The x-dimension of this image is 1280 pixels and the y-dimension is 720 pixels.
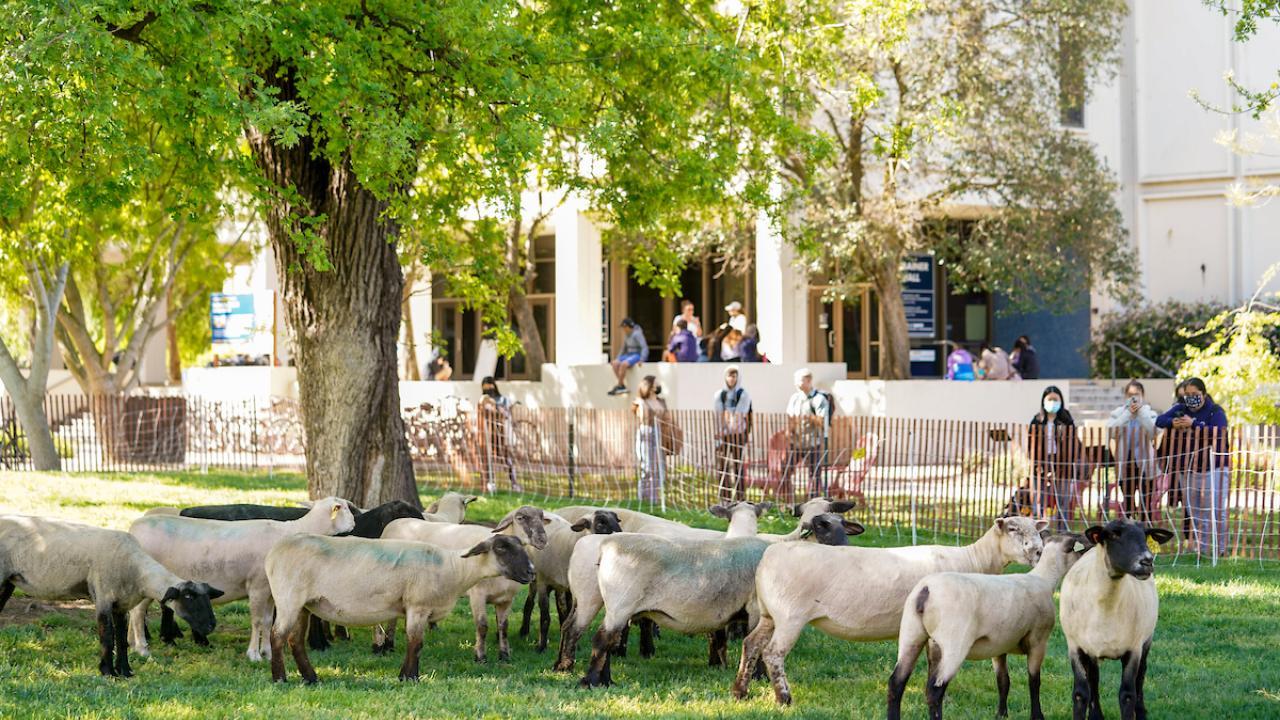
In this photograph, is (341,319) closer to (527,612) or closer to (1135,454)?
(527,612)

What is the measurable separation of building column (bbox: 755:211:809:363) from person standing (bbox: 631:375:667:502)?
985 cm

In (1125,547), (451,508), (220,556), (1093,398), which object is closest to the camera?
(1125,547)

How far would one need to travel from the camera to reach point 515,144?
451 inches

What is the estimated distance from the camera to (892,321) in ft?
91.7

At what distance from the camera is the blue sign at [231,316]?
3409 centimetres

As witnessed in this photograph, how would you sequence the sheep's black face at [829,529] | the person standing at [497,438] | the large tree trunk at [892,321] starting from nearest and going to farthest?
the sheep's black face at [829,529] < the person standing at [497,438] < the large tree trunk at [892,321]

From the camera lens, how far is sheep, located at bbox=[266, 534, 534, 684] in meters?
8.55

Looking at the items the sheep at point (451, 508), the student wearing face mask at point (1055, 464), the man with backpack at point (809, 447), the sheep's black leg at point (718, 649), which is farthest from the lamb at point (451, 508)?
the student wearing face mask at point (1055, 464)

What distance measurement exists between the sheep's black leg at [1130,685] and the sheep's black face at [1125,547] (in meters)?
0.52

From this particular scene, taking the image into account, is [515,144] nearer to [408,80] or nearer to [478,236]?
[408,80]

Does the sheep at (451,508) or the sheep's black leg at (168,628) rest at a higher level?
the sheep at (451,508)

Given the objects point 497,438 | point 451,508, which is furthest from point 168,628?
point 497,438

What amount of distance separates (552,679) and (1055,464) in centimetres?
745

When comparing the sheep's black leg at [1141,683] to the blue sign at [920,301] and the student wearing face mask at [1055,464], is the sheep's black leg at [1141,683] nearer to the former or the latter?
the student wearing face mask at [1055,464]
